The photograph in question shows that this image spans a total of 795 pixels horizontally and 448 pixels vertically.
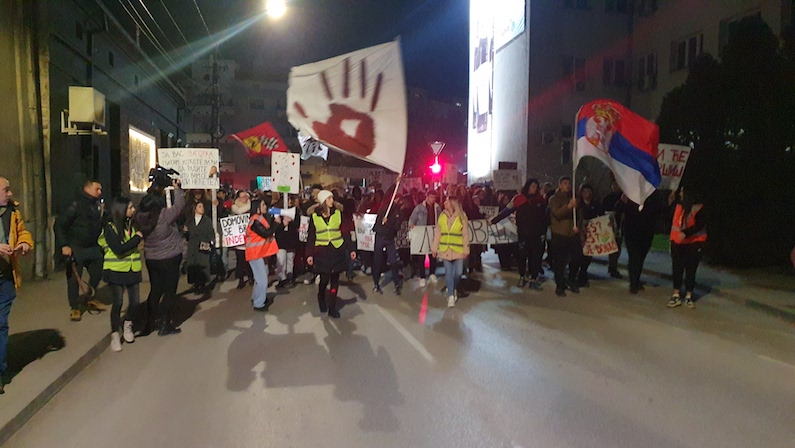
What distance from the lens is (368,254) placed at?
1302 centimetres

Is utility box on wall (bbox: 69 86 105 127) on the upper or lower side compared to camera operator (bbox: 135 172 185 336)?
upper

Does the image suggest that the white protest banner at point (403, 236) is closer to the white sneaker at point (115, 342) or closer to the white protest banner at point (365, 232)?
the white protest banner at point (365, 232)

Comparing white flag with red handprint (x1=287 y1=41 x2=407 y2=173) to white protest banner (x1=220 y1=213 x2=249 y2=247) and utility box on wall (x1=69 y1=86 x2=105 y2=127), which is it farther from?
utility box on wall (x1=69 y1=86 x2=105 y2=127)

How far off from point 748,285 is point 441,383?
28.4ft

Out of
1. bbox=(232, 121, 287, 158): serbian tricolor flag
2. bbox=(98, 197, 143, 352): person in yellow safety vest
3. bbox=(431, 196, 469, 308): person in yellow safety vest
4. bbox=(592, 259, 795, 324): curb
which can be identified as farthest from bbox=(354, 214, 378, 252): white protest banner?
bbox=(592, 259, 795, 324): curb

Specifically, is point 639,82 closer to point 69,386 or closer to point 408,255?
point 408,255

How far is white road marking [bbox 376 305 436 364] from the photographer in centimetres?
637

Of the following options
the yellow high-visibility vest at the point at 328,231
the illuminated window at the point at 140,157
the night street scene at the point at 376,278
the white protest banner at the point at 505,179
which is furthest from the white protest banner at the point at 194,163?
the white protest banner at the point at 505,179

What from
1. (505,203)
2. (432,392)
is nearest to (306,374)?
(432,392)

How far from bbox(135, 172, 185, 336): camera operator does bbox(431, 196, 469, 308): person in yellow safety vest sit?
13.0 ft

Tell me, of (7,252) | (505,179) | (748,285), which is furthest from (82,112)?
(748,285)

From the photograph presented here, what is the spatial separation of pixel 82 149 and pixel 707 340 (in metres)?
13.5

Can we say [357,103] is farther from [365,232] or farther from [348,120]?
[365,232]

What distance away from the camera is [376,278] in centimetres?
1066
